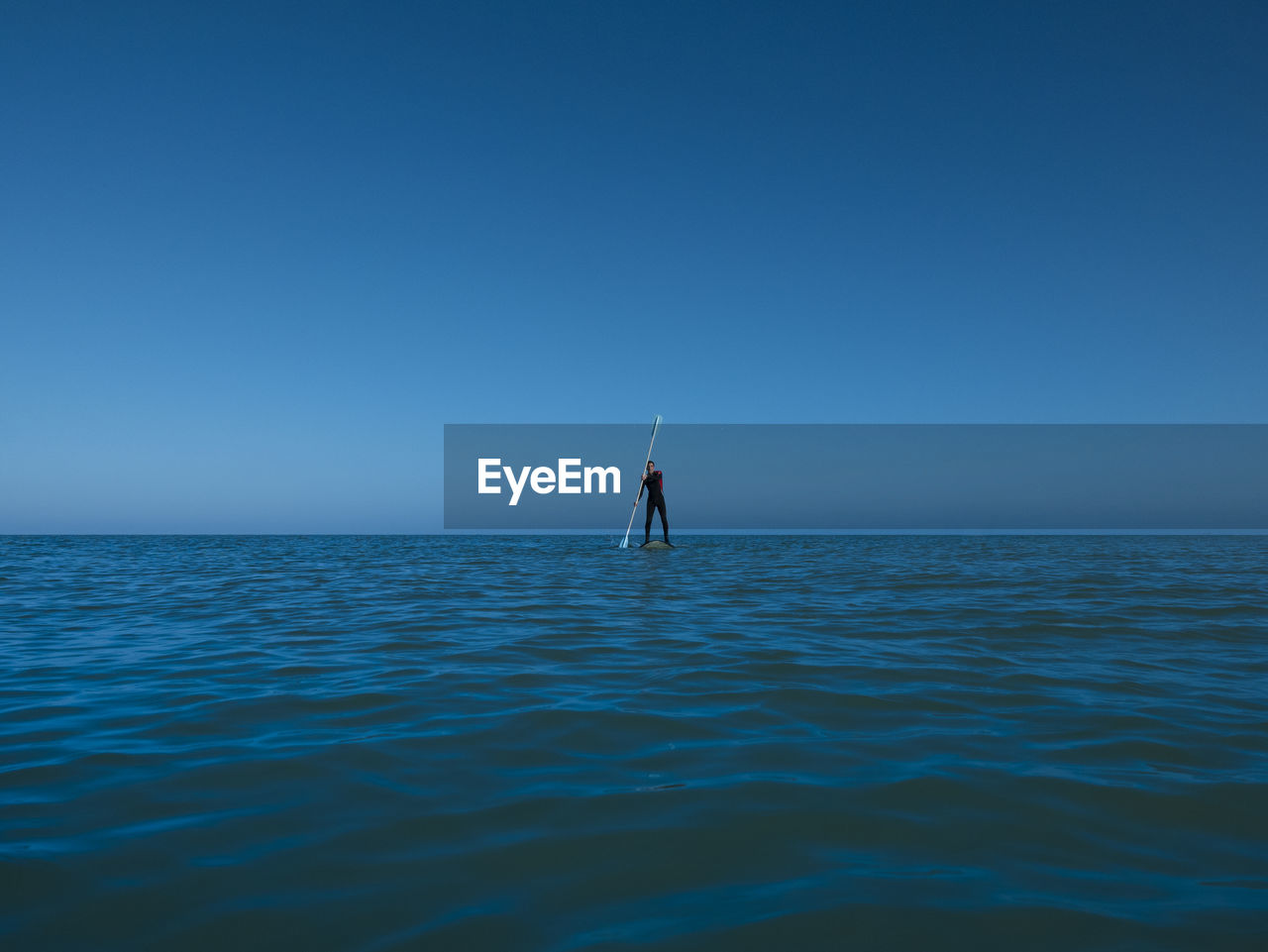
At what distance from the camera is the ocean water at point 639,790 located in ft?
7.77

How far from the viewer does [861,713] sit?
4.67 m

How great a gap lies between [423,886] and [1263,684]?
6233mm

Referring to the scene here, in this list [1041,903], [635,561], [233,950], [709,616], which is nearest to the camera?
[233,950]

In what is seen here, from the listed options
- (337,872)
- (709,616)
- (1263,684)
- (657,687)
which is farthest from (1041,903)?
(709,616)

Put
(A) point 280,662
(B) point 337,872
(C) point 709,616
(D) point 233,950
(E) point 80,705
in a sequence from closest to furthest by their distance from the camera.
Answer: (D) point 233,950
(B) point 337,872
(E) point 80,705
(A) point 280,662
(C) point 709,616

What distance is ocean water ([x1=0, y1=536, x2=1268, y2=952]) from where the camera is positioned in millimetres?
2369

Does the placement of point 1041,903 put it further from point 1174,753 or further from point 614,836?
point 1174,753

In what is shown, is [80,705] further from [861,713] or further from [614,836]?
[861,713]

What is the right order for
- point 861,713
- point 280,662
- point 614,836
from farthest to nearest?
1. point 280,662
2. point 861,713
3. point 614,836

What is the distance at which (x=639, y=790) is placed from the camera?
134 inches

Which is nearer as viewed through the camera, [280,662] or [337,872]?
[337,872]

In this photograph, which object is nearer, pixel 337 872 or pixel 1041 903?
pixel 1041 903

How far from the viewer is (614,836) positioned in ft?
9.55

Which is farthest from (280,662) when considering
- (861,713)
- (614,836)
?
(861,713)
